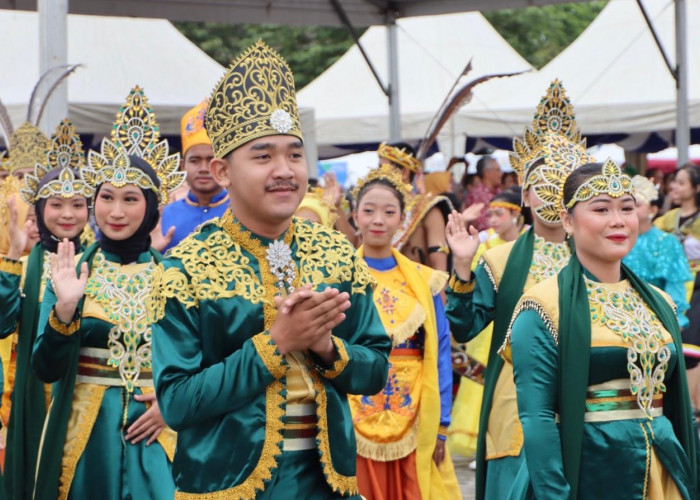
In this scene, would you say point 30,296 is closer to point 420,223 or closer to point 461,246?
point 461,246

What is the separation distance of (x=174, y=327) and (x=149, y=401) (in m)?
2.04

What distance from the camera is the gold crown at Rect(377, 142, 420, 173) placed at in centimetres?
845

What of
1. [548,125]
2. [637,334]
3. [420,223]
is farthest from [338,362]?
[420,223]

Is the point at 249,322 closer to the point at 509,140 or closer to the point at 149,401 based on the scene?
the point at 149,401

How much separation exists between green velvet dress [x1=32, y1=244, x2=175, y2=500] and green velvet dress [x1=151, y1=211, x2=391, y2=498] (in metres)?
1.88

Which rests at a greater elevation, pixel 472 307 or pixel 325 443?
pixel 472 307

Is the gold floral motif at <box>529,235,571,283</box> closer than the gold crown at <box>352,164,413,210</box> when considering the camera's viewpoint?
Yes

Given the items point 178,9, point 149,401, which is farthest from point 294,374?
point 178,9

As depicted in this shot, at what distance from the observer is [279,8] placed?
11938mm

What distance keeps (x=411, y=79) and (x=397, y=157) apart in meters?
10.1

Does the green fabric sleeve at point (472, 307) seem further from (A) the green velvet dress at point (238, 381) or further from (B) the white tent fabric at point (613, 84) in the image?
(B) the white tent fabric at point (613, 84)

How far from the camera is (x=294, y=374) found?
3213mm

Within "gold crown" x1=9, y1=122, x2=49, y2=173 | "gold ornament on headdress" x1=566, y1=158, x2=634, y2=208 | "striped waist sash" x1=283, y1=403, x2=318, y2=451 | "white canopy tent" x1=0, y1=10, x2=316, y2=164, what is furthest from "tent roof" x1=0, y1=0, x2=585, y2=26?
"striped waist sash" x1=283, y1=403, x2=318, y2=451

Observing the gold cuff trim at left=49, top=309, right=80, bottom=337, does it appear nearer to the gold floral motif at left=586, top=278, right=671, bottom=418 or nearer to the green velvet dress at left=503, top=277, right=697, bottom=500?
the green velvet dress at left=503, top=277, right=697, bottom=500
